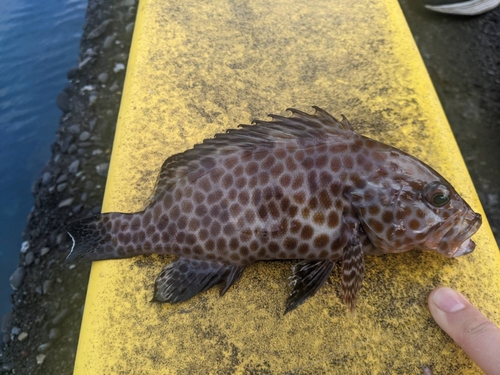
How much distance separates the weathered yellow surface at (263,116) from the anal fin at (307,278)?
15cm

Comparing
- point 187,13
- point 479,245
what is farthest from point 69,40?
point 479,245

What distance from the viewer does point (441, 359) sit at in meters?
2.03

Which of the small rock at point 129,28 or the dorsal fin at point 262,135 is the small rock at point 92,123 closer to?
the small rock at point 129,28

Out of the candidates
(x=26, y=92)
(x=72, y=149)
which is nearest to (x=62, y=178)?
(x=72, y=149)

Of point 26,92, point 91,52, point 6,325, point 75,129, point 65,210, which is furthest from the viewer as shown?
point 26,92

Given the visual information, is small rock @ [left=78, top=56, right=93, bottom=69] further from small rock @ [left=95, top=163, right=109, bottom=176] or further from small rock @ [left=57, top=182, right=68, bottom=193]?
small rock @ [left=57, top=182, right=68, bottom=193]

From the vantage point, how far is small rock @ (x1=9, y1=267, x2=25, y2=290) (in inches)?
155

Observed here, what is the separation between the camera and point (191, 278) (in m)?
2.22

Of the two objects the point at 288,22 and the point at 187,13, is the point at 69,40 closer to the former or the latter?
the point at 187,13

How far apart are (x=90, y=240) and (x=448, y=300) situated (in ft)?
6.52

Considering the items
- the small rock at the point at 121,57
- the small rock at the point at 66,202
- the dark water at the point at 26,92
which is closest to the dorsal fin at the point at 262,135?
the small rock at the point at 66,202

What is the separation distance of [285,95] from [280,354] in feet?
6.09

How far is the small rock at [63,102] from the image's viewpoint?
5043 mm

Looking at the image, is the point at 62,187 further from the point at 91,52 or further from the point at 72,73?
the point at 91,52
